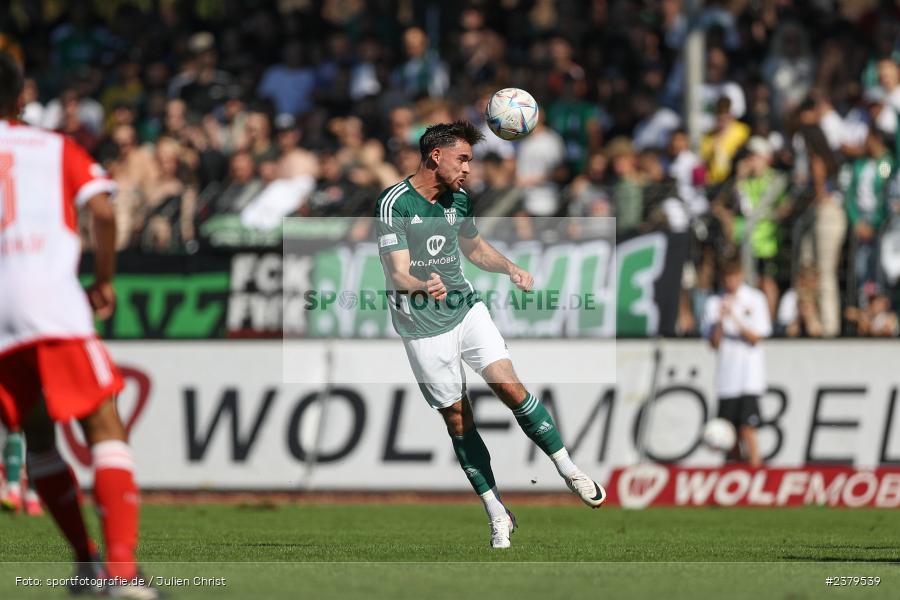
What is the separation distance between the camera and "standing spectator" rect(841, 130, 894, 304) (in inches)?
692

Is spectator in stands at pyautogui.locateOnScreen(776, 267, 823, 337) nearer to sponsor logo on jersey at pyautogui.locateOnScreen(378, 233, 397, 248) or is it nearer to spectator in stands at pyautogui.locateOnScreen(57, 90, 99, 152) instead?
sponsor logo on jersey at pyautogui.locateOnScreen(378, 233, 397, 248)

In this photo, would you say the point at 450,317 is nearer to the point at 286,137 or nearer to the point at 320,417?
the point at 320,417

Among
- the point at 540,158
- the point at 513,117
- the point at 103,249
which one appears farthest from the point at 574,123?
the point at 103,249

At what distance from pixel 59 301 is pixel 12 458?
311 inches

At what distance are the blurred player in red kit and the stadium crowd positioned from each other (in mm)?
10490

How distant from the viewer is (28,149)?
7.57 metres

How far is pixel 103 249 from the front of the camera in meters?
7.56

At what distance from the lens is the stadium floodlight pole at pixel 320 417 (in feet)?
57.0

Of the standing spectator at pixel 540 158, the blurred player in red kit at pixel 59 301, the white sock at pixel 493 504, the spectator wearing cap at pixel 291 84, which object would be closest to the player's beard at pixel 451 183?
the white sock at pixel 493 504

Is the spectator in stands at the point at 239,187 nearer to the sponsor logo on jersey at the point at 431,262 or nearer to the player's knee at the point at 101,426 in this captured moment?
the sponsor logo on jersey at the point at 431,262

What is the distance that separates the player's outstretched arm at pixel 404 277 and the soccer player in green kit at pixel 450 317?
2 cm

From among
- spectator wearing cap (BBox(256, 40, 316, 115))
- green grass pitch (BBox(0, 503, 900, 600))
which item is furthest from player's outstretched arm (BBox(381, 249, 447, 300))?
spectator wearing cap (BBox(256, 40, 316, 115))

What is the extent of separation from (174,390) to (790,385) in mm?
6375

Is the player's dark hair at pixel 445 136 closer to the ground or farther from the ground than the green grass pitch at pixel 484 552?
farther from the ground
